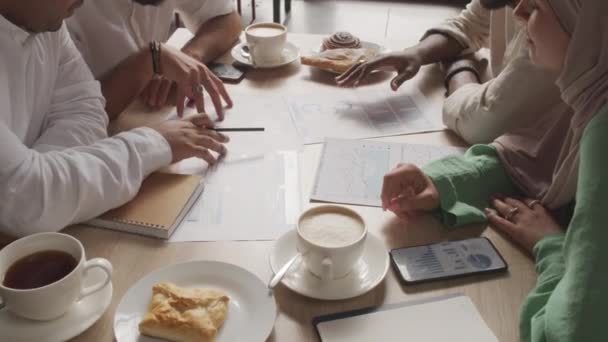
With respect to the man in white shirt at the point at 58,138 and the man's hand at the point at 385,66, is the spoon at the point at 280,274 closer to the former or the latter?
the man in white shirt at the point at 58,138

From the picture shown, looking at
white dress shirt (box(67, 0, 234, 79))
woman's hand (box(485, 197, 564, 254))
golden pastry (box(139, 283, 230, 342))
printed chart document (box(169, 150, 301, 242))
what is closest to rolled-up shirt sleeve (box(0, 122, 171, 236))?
printed chart document (box(169, 150, 301, 242))

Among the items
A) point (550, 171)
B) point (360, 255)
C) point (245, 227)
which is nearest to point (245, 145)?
point (245, 227)

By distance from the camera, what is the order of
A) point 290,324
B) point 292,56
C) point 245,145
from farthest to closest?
point 292,56, point 245,145, point 290,324

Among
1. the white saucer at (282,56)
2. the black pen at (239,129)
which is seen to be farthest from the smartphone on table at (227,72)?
the black pen at (239,129)

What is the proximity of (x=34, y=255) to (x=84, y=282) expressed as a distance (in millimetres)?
75

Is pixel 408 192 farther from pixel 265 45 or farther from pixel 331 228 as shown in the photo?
pixel 265 45

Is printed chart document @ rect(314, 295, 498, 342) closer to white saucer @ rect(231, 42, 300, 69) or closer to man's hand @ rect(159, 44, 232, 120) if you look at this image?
man's hand @ rect(159, 44, 232, 120)

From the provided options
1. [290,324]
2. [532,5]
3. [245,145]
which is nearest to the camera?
[290,324]

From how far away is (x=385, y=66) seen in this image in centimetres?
137

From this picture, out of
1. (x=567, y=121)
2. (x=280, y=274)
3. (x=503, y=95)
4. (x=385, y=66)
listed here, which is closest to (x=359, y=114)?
(x=385, y=66)

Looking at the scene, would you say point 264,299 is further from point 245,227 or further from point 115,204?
point 115,204

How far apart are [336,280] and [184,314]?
22 cm

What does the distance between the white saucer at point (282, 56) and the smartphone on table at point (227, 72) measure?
0.04m

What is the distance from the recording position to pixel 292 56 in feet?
4.84
